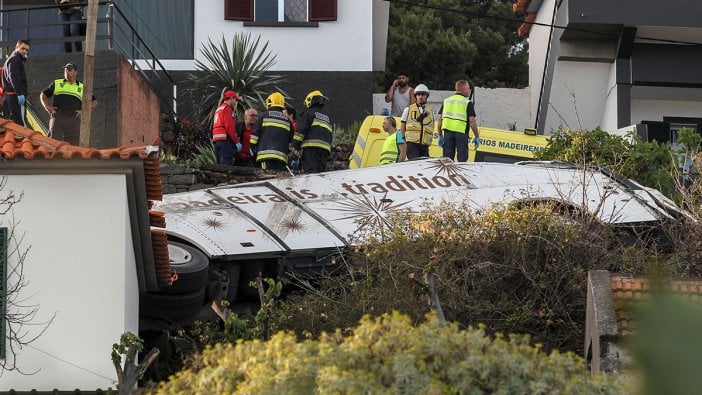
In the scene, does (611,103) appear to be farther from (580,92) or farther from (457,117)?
(457,117)

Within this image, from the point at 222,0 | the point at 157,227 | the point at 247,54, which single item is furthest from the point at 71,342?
the point at 222,0

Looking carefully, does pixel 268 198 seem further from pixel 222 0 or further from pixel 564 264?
pixel 222 0

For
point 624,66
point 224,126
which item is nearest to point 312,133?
point 224,126

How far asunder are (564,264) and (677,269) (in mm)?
1087

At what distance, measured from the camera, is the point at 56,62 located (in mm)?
19516

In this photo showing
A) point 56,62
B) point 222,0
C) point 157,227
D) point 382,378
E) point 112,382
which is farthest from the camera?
point 222,0

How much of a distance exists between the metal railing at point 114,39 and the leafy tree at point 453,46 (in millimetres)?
15938

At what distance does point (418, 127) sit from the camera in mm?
18688

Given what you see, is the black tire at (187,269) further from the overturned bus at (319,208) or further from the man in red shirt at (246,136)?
the man in red shirt at (246,136)

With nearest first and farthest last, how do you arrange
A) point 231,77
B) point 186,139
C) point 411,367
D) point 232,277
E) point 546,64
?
point 411,367, point 232,277, point 186,139, point 231,77, point 546,64

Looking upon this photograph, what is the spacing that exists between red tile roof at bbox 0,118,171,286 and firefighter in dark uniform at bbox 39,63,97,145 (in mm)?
5859

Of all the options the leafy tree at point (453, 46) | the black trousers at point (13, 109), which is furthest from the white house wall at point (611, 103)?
the leafy tree at point (453, 46)

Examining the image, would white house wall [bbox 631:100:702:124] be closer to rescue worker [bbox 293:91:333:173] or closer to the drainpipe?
the drainpipe

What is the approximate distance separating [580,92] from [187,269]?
49.9ft
